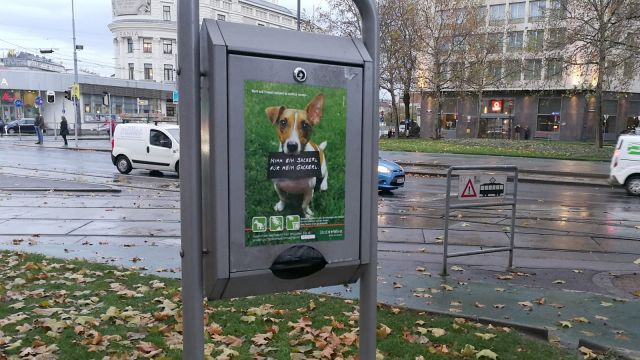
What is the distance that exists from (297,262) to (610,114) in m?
59.8

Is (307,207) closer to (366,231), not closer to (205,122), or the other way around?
(366,231)

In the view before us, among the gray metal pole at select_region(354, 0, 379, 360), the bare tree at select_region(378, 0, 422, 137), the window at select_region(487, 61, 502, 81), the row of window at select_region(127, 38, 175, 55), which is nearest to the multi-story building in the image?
the window at select_region(487, 61, 502, 81)

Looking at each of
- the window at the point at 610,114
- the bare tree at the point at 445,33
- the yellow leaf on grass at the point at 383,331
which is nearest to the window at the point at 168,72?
the bare tree at the point at 445,33

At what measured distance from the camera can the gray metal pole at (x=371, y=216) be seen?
8.96 ft

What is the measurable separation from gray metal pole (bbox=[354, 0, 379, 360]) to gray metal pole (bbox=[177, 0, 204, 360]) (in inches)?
32.8

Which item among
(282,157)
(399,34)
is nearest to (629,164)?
(282,157)

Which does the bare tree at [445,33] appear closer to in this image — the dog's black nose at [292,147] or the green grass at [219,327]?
the green grass at [219,327]

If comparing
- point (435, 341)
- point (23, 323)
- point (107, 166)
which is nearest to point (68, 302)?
point (23, 323)

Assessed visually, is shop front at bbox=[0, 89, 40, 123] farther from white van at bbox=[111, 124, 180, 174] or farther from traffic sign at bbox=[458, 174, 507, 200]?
traffic sign at bbox=[458, 174, 507, 200]

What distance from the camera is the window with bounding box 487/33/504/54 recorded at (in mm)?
43094

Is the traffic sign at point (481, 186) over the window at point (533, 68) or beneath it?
beneath

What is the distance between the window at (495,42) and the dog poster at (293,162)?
4360 cm

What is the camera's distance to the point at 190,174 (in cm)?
233

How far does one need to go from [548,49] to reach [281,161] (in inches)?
1221
